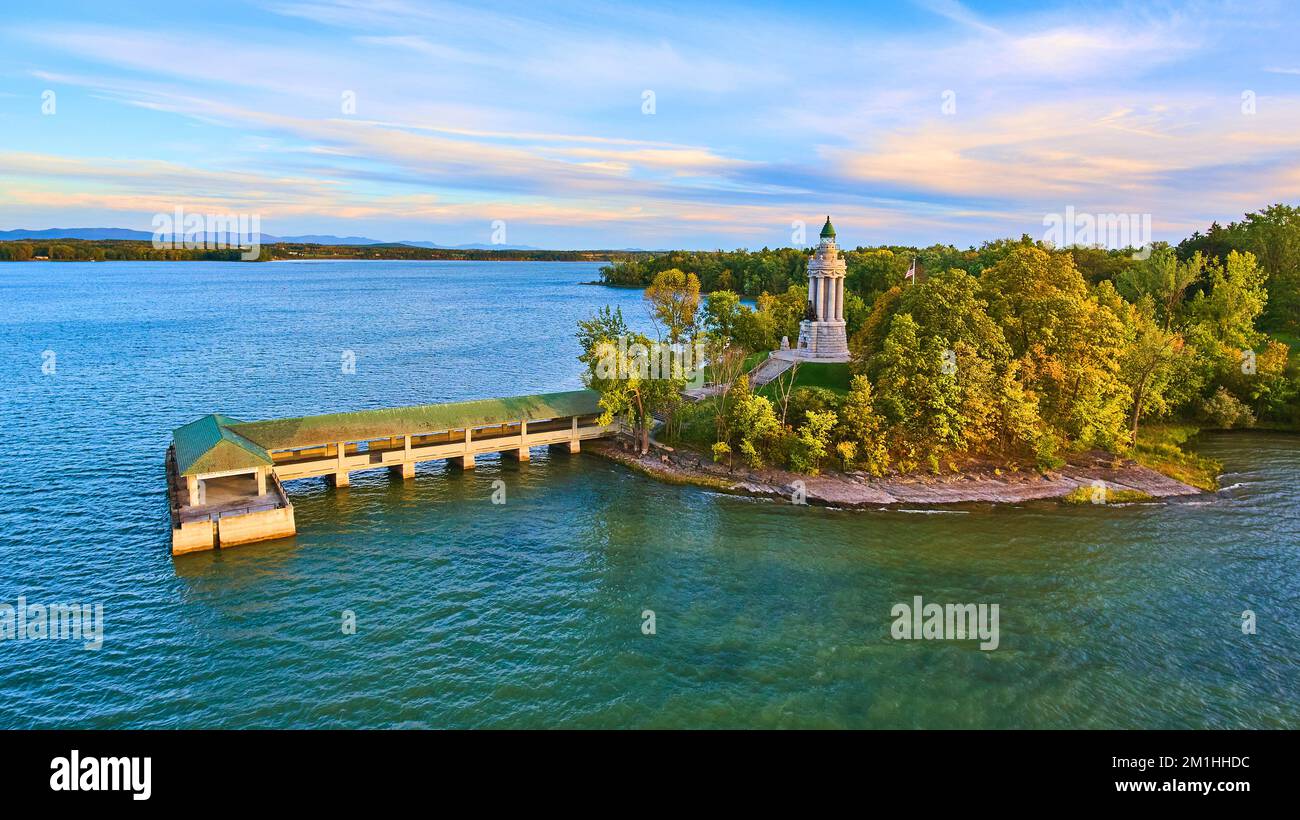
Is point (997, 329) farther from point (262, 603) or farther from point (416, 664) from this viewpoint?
point (262, 603)

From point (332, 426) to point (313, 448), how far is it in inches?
112

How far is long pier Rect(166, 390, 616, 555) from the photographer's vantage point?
3684 cm

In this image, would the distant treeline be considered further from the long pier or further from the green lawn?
the long pier

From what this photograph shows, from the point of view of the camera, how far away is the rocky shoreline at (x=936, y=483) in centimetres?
4369

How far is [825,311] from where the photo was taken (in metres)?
60.8

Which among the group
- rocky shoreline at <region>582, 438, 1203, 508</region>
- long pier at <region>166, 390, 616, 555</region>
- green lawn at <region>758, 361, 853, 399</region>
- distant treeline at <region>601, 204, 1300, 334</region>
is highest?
distant treeline at <region>601, 204, 1300, 334</region>

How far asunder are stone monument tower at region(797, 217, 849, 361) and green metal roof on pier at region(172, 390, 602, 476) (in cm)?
1867

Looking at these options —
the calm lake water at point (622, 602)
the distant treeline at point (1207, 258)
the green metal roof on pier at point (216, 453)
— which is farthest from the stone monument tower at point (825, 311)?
the green metal roof on pier at point (216, 453)

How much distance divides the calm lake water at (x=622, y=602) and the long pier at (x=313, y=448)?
4.70 ft

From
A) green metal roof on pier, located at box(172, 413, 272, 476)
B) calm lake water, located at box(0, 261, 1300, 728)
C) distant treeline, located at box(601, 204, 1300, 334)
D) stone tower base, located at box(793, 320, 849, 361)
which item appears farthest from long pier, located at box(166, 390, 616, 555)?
distant treeline, located at box(601, 204, 1300, 334)

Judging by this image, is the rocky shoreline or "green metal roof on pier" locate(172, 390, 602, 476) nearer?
"green metal roof on pier" locate(172, 390, 602, 476)

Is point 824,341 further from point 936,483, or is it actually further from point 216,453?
point 216,453

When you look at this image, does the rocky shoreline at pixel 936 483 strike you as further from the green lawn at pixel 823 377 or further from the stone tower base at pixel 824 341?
the stone tower base at pixel 824 341
